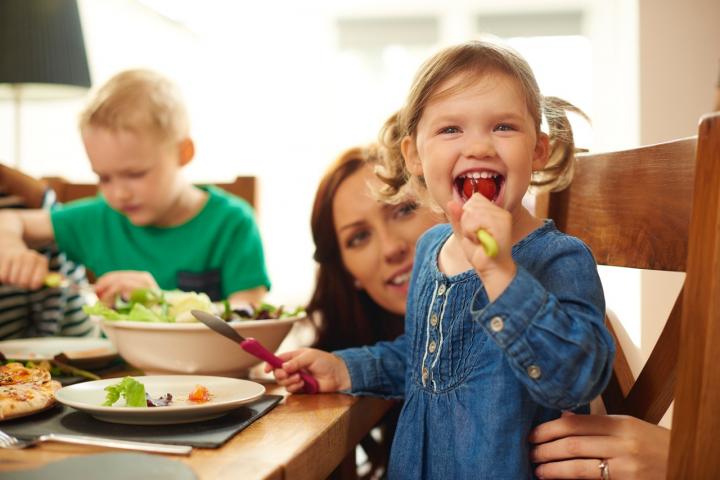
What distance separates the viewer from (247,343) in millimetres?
943

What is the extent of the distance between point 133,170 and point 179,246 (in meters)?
0.22

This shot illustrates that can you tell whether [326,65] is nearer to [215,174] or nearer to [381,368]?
[215,174]

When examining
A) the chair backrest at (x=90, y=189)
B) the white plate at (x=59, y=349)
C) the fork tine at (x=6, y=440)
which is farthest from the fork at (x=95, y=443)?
the chair backrest at (x=90, y=189)

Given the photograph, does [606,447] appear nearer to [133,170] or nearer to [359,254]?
[359,254]

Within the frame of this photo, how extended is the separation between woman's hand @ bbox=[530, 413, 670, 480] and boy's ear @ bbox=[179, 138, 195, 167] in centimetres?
124

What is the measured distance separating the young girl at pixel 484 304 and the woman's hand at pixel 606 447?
0.04 metres

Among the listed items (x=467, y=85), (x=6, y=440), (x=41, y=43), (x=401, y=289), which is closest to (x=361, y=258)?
(x=401, y=289)

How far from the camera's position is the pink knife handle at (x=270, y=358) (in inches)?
37.4

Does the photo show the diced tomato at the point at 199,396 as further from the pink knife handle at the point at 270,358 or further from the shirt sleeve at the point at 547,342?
the shirt sleeve at the point at 547,342

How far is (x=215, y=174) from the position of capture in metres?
5.98

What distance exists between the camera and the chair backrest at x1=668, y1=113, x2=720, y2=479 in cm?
59

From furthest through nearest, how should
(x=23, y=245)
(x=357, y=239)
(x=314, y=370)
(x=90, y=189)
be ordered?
(x=90, y=189)
(x=357, y=239)
(x=23, y=245)
(x=314, y=370)

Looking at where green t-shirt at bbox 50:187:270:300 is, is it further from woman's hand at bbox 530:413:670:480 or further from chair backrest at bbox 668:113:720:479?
chair backrest at bbox 668:113:720:479

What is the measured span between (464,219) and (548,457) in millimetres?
304
